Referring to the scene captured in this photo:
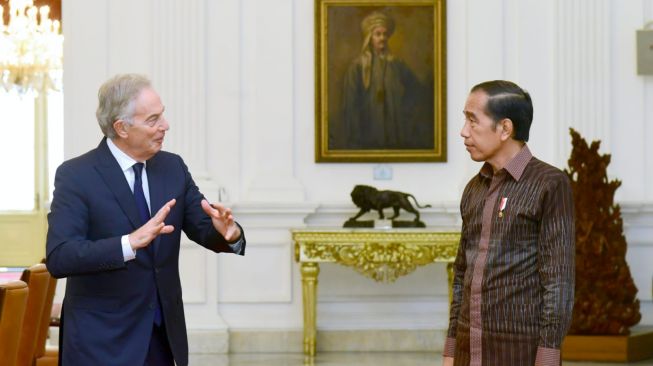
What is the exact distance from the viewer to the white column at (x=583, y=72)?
9.79 meters

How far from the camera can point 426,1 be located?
9.77 metres

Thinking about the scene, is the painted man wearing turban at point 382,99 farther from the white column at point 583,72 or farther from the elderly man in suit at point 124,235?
the elderly man in suit at point 124,235

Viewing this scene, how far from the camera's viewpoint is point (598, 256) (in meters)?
8.98

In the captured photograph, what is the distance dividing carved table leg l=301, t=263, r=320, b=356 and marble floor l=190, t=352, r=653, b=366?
11 cm

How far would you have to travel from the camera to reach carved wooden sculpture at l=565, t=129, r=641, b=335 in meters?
8.98

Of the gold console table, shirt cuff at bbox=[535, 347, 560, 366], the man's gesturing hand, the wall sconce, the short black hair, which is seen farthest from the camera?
the wall sconce

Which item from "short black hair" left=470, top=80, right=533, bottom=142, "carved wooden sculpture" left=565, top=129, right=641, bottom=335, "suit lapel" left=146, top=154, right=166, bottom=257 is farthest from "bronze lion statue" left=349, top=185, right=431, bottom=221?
"short black hair" left=470, top=80, right=533, bottom=142

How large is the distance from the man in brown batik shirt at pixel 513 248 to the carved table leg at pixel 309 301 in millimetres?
5510

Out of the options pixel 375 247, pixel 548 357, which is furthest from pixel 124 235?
pixel 375 247

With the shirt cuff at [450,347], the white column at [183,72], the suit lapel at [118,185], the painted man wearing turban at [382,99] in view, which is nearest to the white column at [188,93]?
the white column at [183,72]

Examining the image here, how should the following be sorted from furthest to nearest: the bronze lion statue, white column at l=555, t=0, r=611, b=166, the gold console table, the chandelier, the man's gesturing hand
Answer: the chandelier
white column at l=555, t=0, r=611, b=166
the bronze lion statue
the gold console table
the man's gesturing hand

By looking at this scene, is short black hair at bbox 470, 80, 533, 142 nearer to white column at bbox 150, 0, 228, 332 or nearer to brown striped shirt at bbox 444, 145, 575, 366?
brown striped shirt at bbox 444, 145, 575, 366

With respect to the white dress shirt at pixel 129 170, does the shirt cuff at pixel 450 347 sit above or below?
below

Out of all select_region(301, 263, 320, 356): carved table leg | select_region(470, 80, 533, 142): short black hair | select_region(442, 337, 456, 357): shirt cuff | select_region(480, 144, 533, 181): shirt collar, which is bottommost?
select_region(301, 263, 320, 356): carved table leg
